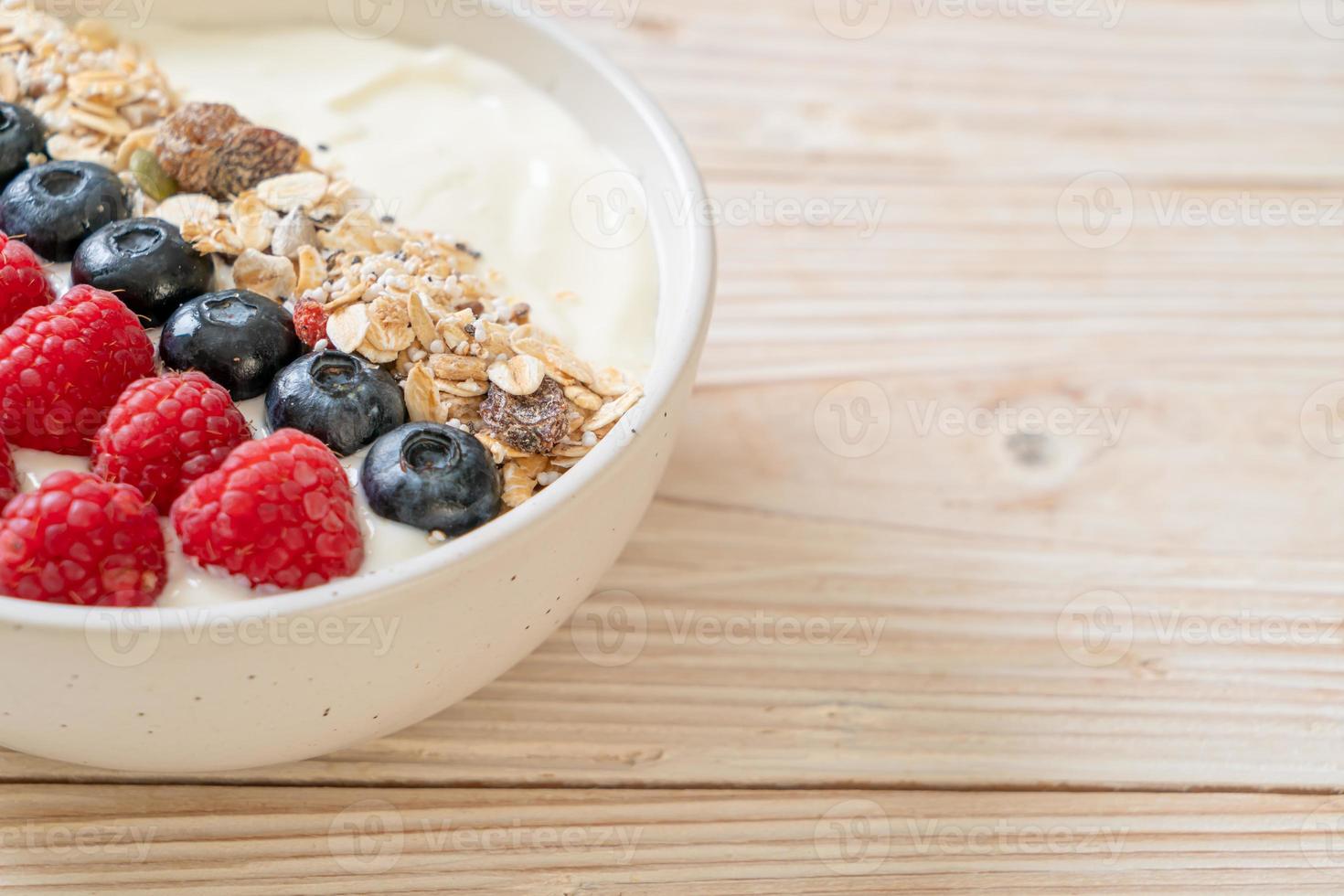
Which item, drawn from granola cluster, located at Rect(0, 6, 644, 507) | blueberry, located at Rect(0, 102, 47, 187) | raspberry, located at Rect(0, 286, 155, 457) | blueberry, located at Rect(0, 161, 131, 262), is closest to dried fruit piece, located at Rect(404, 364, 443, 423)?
granola cluster, located at Rect(0, 6, 644, 507)

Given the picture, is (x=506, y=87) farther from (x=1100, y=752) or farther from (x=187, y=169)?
(x=1100, y=752)

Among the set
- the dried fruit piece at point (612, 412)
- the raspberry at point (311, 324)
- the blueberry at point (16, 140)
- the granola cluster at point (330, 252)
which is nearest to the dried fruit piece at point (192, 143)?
the granola cluster at point (330, 252)

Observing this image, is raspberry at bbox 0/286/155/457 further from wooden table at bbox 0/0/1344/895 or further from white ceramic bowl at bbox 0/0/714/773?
wooden table at bbox 0/0/1344/895

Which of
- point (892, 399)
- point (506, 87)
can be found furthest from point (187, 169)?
point (892, 399)

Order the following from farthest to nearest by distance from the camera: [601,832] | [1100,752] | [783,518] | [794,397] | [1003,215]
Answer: [1003,215]
[794,397]
[783,518]
[1100,752]
[601,832]

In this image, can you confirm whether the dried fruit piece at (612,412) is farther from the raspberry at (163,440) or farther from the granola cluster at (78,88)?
the granola cluster at (78,88)

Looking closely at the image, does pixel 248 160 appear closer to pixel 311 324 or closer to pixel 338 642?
pixel 311 324
